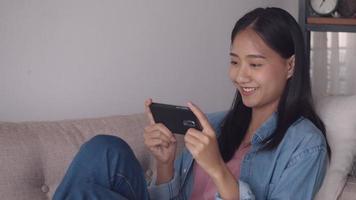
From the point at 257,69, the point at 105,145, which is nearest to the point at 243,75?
the point at 257,69

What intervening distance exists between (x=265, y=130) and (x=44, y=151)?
61cm

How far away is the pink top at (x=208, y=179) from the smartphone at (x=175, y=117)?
0.19m

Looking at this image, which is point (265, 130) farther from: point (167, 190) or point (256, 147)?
point (167, 190)

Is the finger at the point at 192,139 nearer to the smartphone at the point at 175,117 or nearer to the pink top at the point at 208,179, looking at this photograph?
the smartphone at the point at 175,117

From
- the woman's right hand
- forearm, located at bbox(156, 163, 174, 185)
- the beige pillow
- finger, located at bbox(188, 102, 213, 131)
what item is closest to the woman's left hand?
finger, located at bbox(188, 102, 213, 131)

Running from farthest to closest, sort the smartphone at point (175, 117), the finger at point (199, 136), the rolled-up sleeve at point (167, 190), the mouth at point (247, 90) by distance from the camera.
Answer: the rolled-up sleeve at point (167, 190) < the mouth at point (247, 90) < the smartphone at point (175, 117) < the finger at point (199, 136)

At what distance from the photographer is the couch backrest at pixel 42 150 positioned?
130 centimetres

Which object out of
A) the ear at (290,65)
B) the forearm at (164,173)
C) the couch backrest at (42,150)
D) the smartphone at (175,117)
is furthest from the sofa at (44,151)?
the ear at (290,65)

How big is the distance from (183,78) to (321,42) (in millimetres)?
667

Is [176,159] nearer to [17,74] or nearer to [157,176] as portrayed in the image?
[157,176]

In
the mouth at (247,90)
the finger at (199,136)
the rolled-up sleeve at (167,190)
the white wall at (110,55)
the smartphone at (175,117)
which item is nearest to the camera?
the finger at (199,136)

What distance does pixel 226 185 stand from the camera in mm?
1051

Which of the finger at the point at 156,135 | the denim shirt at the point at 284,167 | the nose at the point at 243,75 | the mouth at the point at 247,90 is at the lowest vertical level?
the denim shirt at the point at 284,167

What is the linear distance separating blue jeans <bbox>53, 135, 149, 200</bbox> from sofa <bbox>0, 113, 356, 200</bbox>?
0.23m
